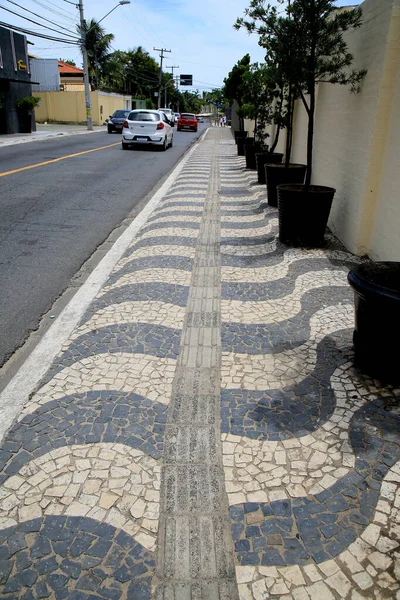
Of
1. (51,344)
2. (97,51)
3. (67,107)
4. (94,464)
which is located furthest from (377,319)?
(97,51)

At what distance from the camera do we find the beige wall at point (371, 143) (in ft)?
15.2

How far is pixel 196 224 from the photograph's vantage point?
22.8ft

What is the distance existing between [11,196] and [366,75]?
6.77 m

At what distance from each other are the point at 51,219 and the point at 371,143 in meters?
4.97

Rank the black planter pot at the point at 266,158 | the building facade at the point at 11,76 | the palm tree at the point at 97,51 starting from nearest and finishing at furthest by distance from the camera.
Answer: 1. the black planter pot at the point at 266,158
2. the building facade at the point at 11,76
3. the palm tree at the point at 97,51

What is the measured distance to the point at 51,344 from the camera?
3453 mm

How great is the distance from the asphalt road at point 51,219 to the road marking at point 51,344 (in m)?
0.22

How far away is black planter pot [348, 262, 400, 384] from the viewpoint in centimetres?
275

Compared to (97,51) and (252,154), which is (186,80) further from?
(252,154)

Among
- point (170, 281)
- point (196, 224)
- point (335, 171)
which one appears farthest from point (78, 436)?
point (335, 171)

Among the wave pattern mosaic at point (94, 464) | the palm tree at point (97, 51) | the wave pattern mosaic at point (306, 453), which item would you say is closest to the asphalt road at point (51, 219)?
the wave pattern mosaic at point (94, 464)

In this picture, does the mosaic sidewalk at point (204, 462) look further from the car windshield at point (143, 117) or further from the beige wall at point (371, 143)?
the car windshield at point (143, 117)

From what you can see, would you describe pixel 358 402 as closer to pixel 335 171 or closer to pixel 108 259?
pixel 108 259

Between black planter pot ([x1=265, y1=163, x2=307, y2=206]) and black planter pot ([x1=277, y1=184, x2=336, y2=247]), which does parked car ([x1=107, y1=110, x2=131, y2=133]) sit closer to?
black planter pot ([x1=265, y1=163, x2=307, y2=206])
